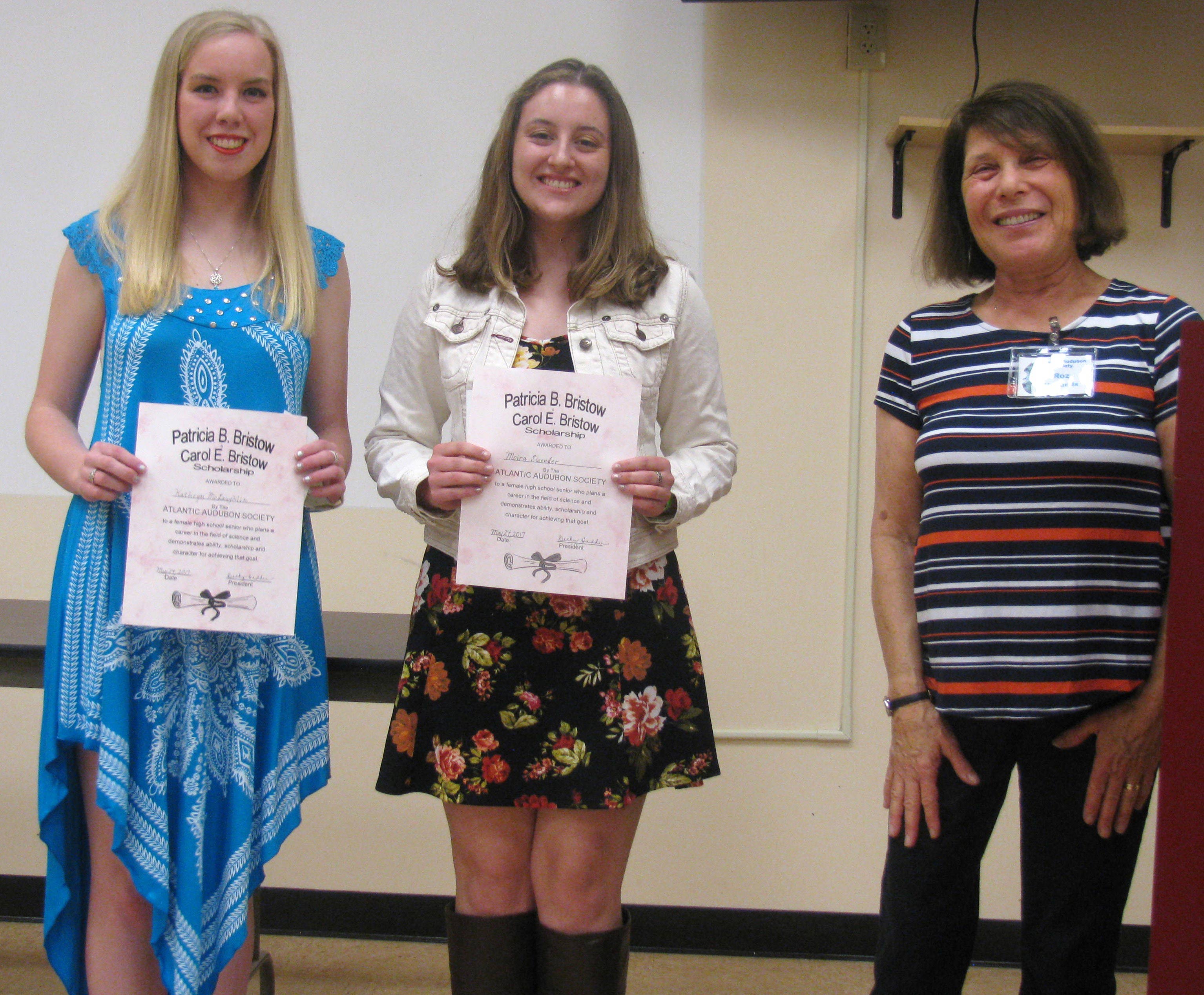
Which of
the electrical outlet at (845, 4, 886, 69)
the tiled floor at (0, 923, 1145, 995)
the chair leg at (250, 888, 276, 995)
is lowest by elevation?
the tiled floor at (0, 923, 1145, 995)

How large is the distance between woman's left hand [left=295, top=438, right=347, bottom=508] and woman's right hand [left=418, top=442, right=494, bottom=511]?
15cm

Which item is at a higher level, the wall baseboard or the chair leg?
the chair leg

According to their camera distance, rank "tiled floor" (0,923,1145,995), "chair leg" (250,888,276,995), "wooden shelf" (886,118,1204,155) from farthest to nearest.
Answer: "tiled floor" (0,923,1145,995), "wooden shelf" (886,118,1204,155), "chair leg" (250,888,276,995)

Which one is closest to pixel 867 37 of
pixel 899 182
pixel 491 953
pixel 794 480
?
pixel 899 182

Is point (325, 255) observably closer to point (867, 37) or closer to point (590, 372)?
point (590, 372)

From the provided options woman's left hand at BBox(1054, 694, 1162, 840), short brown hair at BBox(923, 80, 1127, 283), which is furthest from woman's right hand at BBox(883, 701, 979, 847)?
short brown hair at BBox(923, 80, 1127, 283)

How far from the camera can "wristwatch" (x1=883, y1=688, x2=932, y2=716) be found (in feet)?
4.67

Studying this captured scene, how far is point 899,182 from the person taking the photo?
2.58 meters

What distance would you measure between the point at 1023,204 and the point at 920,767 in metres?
0.76

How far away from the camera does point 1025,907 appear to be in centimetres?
138

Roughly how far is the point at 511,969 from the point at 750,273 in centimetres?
174

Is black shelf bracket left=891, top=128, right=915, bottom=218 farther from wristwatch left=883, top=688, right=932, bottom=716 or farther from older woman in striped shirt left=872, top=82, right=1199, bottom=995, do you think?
wristwatch left=883, top=688, right=932, bottom=716

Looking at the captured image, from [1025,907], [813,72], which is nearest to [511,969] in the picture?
[1025,907]

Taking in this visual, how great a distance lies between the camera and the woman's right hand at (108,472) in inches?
55.1
